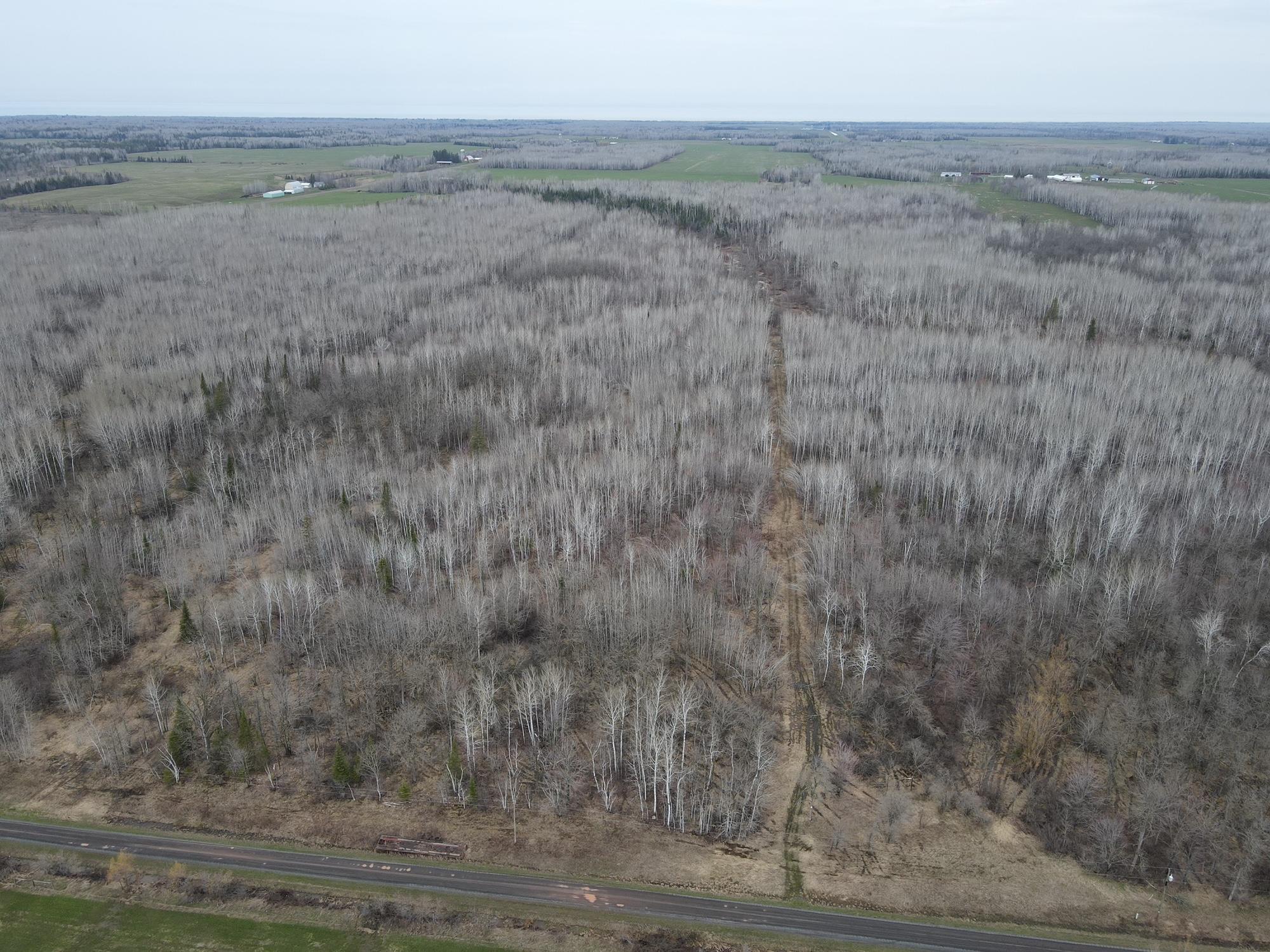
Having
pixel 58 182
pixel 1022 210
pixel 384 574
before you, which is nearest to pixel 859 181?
pixel 1022 210

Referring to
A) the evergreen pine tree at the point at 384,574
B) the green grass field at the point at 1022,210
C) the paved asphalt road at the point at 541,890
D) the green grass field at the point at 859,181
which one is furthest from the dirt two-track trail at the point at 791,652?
the green grass field at the point at 859,181

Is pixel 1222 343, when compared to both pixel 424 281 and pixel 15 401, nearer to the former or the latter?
pixel 424 281

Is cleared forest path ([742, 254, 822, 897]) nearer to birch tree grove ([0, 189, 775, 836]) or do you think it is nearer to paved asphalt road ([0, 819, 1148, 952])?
birch tree grove ([0, 189, 775, 836])

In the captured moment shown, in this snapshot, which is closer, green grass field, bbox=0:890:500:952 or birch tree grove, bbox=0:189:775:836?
green grass field, bbox=0:890:500:952

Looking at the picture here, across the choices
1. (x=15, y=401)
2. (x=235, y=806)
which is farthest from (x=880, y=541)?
(x=15, y=401)

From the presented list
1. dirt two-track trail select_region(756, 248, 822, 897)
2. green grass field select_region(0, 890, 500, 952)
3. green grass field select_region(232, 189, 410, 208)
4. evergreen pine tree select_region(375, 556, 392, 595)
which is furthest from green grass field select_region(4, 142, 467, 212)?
green grass field select_region(0, 890, 500, 952)

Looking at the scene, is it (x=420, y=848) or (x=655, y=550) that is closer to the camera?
(x=420, y=848)

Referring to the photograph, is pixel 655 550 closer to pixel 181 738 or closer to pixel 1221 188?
pixel 181 738
